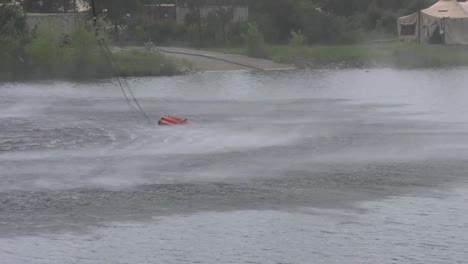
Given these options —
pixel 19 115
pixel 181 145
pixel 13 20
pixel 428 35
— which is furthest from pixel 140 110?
pixel 428 35

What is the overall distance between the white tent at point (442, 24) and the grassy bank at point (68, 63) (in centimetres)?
2310

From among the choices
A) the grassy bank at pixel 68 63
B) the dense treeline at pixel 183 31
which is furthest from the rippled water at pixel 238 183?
the dense treeline at pixel 183 31

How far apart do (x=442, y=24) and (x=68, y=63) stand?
26609 mm

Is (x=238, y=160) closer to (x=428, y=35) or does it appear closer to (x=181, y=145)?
(x=181, y=145)

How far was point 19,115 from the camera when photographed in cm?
2819

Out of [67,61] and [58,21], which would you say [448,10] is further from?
[67,61]

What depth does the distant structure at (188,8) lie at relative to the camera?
67.9 m

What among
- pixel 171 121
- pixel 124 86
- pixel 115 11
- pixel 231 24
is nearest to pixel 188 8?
pixel 115 11

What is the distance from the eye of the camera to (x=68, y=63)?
145ft

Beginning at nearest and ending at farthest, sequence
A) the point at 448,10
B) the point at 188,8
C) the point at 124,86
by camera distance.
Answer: the point at 124,86 < the point at 448,10 < the point at 188,8

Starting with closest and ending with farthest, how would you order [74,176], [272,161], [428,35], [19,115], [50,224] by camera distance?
[50,224] < [74,176] < [272,161] < [19,115] < [428,35]

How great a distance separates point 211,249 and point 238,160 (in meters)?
6.77

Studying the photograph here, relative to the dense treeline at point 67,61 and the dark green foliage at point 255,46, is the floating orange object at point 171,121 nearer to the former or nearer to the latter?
the dense treeline at point 67,61

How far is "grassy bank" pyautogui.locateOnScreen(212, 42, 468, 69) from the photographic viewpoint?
169ft
